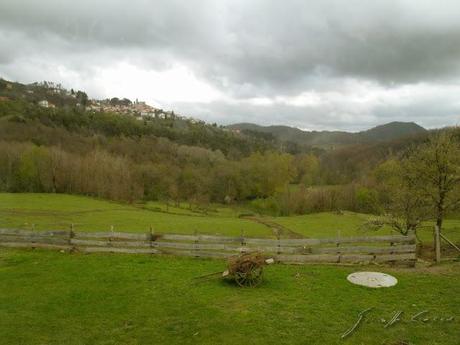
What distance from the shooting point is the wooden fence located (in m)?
16.4

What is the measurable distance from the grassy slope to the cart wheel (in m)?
17.2

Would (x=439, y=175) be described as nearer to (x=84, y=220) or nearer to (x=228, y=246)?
(x=228, y=246)

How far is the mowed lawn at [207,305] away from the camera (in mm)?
9516

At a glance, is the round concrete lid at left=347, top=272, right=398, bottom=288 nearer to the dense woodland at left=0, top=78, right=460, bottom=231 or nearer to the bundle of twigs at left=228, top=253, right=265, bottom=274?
the bundle of twigs at left=228, top=253, right=265, bottom=274

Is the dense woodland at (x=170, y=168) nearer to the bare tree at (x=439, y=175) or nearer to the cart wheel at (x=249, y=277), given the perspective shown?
the bare tree at (x=439, y=175)

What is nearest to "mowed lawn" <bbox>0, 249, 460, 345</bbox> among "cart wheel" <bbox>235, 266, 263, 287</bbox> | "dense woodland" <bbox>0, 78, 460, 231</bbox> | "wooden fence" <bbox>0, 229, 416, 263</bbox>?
"cart wheel" <bbox>235, 266, 263, 287</bbox>

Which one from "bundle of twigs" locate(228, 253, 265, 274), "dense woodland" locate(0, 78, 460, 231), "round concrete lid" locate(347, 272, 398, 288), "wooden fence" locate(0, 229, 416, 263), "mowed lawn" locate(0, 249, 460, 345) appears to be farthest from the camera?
"dense woodland" locate(0, 78, 460, 231)

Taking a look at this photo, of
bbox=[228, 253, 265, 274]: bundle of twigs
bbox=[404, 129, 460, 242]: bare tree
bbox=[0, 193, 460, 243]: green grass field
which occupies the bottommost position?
bbox=[0, 193, 460, 243]: green grass field

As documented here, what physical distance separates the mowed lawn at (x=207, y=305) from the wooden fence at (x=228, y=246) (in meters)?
0.99

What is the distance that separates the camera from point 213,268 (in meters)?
15.9

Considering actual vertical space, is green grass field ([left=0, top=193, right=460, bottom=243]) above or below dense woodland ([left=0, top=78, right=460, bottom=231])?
below

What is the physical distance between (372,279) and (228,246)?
682 centimetres

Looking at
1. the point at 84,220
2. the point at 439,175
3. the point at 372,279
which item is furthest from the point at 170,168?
the point at 372,279

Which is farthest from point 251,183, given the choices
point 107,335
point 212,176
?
point 107,335
